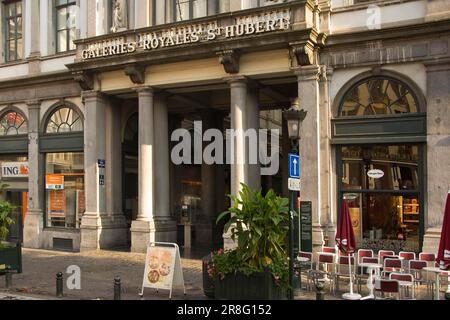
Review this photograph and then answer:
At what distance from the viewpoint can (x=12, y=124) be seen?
23922 millimetres

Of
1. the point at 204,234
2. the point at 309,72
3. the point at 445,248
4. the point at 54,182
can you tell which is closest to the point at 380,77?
the point at 309,72

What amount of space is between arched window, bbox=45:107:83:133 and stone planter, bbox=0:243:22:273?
A: 8.19m

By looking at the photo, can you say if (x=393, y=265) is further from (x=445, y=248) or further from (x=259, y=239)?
(x=259, y=239)

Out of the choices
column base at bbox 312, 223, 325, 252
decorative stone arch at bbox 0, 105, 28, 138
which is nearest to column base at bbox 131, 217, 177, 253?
column base at bbox 312, 223, 325, 252

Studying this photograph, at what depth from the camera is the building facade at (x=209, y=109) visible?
50.1 ft

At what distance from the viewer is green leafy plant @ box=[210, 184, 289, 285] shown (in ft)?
35.5

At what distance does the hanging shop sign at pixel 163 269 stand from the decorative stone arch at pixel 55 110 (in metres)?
11.0

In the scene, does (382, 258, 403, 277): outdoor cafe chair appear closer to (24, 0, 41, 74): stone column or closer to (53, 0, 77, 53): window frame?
(53, 0, 77, 53): window frame

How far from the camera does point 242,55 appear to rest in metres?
17.2

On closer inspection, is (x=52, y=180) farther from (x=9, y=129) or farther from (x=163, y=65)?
(x=163, y=65)

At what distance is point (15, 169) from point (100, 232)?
6.47m

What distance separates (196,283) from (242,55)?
7.66 m

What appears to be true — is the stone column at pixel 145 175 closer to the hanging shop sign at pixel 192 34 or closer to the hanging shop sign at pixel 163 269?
the hanging shop sign at pixel 192 34

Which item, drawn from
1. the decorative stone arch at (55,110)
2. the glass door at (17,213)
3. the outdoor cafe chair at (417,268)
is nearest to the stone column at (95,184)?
the decorative stone arch at (55,110)
